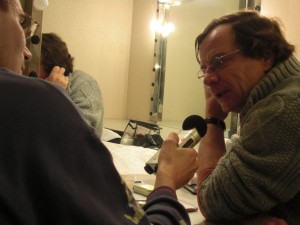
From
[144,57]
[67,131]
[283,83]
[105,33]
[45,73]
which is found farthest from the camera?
[144,57]

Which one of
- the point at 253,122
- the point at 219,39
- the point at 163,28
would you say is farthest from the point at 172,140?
the point at 163,28

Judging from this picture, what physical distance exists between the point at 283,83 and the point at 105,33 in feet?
3.79

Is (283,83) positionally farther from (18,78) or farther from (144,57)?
(144,57)

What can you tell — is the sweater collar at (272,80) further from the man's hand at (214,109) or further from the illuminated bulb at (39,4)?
the illuminated bulb at (39,4)

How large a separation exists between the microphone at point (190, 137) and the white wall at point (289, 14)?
72 cm

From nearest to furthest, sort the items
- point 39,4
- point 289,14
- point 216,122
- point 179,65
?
1. point 216,122
2. point 39,4
3. point 289,14
4. point 179,65

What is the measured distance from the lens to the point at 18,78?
1.06ft

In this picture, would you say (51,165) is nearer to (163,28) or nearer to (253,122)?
(253,122)

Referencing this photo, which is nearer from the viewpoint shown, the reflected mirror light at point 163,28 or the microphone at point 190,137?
the microphone at point 190,137

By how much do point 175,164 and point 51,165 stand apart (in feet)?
1.19

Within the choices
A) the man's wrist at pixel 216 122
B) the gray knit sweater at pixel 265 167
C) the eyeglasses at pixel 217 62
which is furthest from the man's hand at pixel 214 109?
the gray knit sweater at pixel 265 167

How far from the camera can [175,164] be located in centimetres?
63

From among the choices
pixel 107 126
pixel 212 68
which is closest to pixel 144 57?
pixel 107 126

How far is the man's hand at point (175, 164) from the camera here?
585mm
